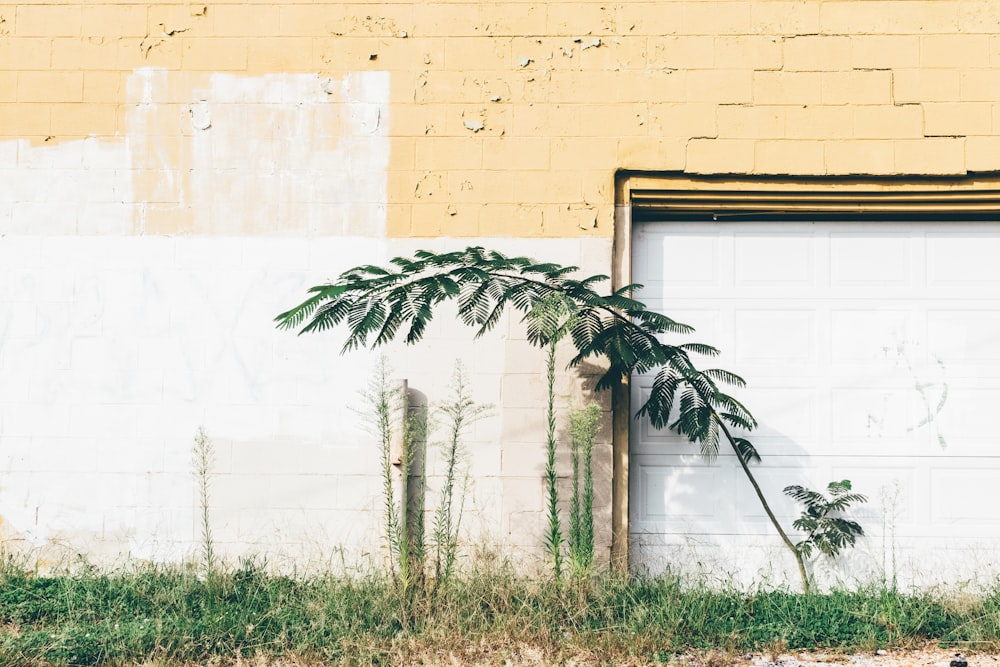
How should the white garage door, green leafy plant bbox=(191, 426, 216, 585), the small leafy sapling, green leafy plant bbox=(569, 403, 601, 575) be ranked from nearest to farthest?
green leafy plant bbox=(569, 403, 601, 575) → the small leafy sapling → green leafy plant bbox=(191, 426, 216, 585) → the white garage door

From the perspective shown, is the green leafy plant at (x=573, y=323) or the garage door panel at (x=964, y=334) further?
the garage door panel at (x=964, y=334)

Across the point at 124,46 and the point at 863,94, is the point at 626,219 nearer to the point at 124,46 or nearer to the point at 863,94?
the point at 863,94

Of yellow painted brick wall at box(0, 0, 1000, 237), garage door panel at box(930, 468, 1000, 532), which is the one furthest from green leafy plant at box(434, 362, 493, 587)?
garage door panel at box(930, 468, 1000, 532)

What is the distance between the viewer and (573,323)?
555cm

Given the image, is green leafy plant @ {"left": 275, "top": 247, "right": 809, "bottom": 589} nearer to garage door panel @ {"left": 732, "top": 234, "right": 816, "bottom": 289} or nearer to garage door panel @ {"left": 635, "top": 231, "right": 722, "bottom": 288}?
garage door panel @ {"left": 635, "top": 231, "right": 722, "bottom": 288}

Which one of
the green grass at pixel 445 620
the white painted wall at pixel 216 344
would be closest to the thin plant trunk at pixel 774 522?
the green grass at pixel 445 620

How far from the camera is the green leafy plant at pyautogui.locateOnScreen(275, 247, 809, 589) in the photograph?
5297 mm

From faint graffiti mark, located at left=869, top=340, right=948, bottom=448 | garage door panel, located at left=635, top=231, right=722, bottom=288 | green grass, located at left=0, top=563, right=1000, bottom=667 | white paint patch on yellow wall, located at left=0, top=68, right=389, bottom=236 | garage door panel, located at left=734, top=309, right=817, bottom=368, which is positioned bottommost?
green grass, located at left=0, top=563, right=1000, bottom=667

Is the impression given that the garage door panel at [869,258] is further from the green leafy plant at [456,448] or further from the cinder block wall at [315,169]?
the green leafy plant at [456,448]

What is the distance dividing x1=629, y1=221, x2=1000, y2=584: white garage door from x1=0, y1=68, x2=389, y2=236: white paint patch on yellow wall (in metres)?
2.22

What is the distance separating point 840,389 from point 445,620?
3304 mm

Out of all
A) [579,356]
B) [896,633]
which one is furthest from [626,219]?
[896,633]

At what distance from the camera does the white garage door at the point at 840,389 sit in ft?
21.0

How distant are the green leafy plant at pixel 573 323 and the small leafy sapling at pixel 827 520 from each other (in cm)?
15
